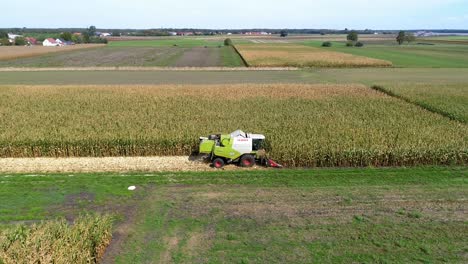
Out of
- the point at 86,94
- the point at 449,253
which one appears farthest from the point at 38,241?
the point at 86,94

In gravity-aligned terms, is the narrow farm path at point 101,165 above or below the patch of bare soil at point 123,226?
above

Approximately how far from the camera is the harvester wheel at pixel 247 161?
20000mm

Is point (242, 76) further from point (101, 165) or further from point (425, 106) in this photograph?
point (101, 165)

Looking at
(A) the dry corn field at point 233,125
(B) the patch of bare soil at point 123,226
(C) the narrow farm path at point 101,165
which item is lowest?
(B) the patch of bare soil at point 123,226

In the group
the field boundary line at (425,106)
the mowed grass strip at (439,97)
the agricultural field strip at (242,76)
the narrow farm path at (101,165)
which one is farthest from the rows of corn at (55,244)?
the agricultural field strip at (242,76)

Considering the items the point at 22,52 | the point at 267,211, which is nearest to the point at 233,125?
the point at 267,211

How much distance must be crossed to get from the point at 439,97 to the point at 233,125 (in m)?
23.3

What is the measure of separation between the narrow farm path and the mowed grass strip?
20983mm

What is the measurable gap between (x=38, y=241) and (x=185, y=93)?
3023cm

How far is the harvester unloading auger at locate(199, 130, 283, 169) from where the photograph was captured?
1981 centimetres

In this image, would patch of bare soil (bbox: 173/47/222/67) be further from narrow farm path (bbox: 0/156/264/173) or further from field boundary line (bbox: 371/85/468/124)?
narrow farm path (bbox: 0/156/264/173)

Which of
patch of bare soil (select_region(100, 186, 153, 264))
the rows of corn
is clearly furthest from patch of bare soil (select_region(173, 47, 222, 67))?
the rows of corn

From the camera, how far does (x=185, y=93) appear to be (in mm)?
40219

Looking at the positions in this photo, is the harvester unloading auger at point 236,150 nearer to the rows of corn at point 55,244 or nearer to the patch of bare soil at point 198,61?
the rows of corn at point 55,244
